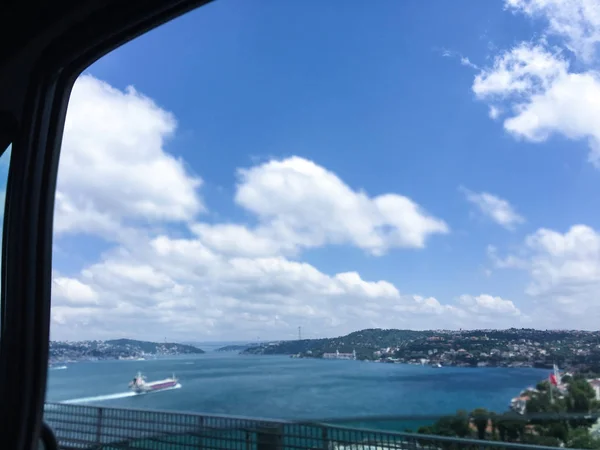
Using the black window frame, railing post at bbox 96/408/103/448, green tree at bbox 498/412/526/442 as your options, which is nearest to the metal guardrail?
railing post at bbox 96/408/103/448

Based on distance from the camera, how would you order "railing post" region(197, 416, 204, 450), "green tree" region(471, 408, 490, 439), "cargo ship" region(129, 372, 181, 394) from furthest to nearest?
"cargo ship" region(129, 372, 181, 394)
"railing post" region(197, 416, 204, 450)
"green tree" region(471, 408, 490, 439)

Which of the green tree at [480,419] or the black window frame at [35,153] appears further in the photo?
the green tree at [480,419]

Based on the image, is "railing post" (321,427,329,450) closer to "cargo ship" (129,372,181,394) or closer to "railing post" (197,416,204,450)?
"railing post" (197,416,204,450)

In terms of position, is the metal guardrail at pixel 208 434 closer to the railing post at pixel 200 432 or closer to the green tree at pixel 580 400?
the railing post at pixel 200 432

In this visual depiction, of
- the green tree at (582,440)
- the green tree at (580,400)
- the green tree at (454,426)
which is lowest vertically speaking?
the green tree at (454,426)

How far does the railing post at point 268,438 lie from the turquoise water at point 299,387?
0.48 m

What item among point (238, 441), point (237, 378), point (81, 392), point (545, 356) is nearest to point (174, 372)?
point (237, 378)

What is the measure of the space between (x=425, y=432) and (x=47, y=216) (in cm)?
439

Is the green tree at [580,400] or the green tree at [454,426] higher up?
the green tree at [580,400]

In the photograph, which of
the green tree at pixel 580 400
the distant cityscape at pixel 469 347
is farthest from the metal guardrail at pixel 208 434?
the distant cityscape at pixel 469 347

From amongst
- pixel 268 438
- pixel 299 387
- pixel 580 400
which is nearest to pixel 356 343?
pixel 299 387

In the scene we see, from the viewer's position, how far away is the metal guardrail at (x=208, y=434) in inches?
188

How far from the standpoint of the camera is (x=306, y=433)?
537 cm

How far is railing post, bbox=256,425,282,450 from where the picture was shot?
18.1ft
